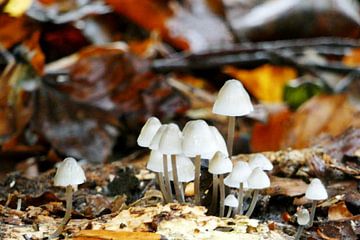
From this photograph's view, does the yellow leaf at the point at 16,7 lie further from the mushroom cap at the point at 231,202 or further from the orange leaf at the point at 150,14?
the mushroom cap at the point at 231,202

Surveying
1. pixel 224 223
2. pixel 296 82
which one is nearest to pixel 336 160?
pixel 224 223

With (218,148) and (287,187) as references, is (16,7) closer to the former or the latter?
(287,187)

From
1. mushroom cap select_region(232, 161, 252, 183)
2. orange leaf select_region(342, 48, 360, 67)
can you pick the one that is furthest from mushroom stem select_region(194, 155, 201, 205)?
orange leaf select_region(342, 48, 360, 67)

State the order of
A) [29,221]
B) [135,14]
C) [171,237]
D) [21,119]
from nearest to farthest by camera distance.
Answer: [171,237] → [29,221] → [21,119] → [135,14]

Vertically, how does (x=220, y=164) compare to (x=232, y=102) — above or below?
below

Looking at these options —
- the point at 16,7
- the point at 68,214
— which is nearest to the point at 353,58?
the point at 16,7

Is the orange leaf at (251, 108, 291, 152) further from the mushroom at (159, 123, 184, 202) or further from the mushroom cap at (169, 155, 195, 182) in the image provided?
the mushroom at (159, 123, 184, 202)

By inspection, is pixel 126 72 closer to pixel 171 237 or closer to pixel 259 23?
pixel 259 23
